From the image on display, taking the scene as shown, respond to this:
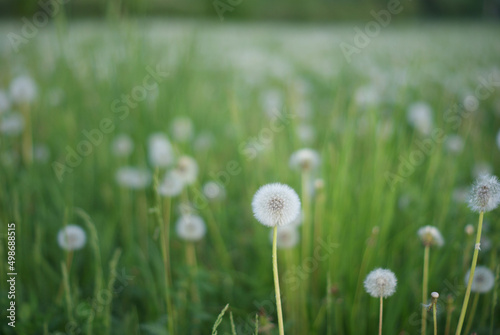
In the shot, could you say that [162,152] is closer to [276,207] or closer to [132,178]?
[132,178]

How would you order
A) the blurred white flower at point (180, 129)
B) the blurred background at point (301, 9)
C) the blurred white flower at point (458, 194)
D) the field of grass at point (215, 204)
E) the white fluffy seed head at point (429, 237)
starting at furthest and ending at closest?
the blurred background at point (301, 9), the blurred white flower at point (180, 129), the blurred white flower at point (458, 194), the field of grass at point (215, 204), the white fluffy seed head at point (429, 237)

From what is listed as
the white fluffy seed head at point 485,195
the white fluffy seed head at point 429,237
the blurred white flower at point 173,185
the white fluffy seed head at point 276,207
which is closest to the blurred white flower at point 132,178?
the blurred white flower at point 173,185

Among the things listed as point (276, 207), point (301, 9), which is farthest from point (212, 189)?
point (301, 9)

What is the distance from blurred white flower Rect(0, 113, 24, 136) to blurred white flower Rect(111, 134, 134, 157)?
0.38 meters

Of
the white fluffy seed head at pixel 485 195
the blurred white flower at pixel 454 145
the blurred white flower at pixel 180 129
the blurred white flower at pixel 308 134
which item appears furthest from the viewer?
the blurred white flower at pixel 308 134

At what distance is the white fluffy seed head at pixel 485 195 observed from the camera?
589 millimetres

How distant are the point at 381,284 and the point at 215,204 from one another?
89 centimetres

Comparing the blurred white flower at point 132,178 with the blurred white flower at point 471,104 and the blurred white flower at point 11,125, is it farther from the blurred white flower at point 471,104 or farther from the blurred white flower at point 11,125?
the blurred white flower at point 471,104

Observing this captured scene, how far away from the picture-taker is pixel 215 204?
1.45 metres

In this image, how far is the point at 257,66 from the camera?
387 centimetres

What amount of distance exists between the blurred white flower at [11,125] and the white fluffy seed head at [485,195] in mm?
1597

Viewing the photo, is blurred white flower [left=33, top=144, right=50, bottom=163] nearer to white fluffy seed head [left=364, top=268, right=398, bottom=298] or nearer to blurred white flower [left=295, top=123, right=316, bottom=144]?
blurred white flower [left=295, top=123, right=316, bottom=144]

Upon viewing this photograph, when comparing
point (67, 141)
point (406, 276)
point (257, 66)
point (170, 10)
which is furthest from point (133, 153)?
point (170, 10)

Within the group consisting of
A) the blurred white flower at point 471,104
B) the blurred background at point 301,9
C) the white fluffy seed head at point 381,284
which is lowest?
the white fluffy seed head at point 381,284
